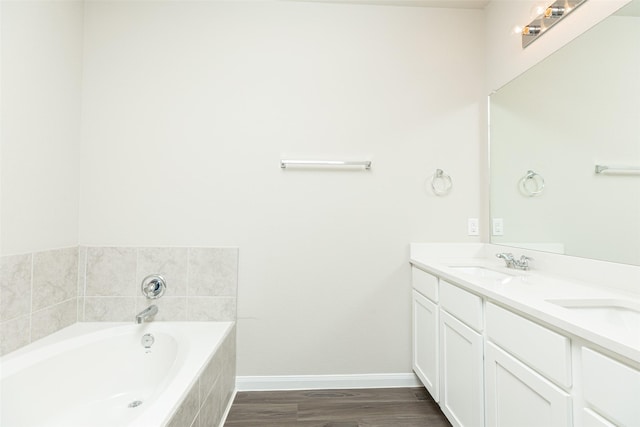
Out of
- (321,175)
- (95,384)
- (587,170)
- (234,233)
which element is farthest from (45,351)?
(587,170)

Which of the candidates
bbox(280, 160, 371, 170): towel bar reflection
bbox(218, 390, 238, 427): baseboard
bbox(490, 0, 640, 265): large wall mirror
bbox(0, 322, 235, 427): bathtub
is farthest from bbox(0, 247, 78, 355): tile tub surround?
bbox(490, 0, 640, 265): large wall mirror

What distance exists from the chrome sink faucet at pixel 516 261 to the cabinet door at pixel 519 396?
0.64m

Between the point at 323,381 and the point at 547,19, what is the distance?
7.97ft

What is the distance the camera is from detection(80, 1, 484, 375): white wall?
1.89m

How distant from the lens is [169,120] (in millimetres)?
1904

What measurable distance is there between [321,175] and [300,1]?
3.89ft

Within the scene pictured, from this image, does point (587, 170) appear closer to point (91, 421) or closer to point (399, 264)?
point (399, 264)

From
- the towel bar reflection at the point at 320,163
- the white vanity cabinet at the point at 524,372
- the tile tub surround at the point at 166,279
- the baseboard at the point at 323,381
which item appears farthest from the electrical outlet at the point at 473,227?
the tile tub surround at the point at 166,279

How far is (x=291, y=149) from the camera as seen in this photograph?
1946 millimetres

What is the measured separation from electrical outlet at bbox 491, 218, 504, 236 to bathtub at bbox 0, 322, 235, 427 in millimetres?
1804

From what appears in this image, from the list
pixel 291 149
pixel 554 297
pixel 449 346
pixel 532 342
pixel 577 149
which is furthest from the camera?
pixel 291 149

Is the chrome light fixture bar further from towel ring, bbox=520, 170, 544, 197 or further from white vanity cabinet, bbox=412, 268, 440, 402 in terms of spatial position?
white vanity cabinet, bbox=412, 268, 440, 402

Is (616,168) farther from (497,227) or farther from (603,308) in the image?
(497,227)

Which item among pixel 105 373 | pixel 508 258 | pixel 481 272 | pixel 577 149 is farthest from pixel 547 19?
pixel 105 373
